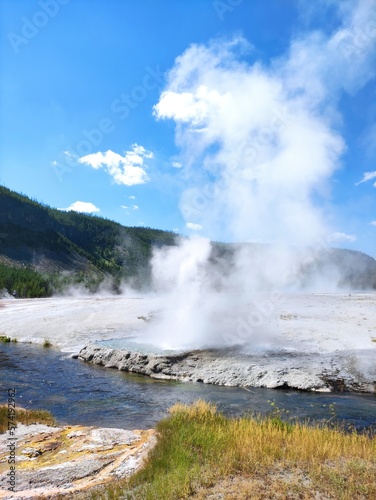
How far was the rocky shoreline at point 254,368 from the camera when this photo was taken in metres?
17.2

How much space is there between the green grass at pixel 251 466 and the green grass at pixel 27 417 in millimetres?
4716

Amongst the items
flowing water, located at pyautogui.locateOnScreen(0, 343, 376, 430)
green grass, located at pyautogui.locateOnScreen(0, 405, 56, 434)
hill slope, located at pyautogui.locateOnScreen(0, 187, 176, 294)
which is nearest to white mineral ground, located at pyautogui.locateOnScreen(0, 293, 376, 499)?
green grass, located at pyautogui.locateOnScreen(0, 405, 56, 434)

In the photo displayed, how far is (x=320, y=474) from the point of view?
6734 millimetres

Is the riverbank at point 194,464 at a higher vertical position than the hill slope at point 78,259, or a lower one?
lower

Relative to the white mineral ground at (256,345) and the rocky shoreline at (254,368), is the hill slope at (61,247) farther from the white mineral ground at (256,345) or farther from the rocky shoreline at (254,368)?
the rocky shoreline at (254,368)

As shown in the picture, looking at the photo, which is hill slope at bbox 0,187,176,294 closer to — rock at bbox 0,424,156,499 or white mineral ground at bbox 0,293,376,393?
white mineral ground at bbox 0,293,376,393

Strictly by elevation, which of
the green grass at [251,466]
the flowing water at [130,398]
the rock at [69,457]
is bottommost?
the flowing water at [130,398]

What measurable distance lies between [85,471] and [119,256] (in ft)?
583

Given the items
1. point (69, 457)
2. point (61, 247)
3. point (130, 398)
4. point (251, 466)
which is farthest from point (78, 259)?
point (251, 466)

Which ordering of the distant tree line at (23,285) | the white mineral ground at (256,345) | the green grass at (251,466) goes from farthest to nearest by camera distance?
the distant tree line at (23,285), the white mineral ground at (256,345), the green grass at (251,466)

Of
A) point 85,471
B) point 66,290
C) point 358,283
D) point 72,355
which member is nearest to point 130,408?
point 85,471

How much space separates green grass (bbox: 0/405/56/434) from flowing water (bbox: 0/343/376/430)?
505 millimetres

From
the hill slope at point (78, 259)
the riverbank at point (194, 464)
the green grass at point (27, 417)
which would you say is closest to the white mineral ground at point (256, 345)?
the green grass at point (27, 417)

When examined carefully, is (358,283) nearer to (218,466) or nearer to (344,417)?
(344,417)
